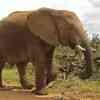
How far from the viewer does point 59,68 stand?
19.6 metres

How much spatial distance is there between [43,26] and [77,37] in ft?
3.74

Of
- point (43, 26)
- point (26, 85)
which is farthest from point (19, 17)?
point (26, 85)

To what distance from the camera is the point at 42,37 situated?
1401 cm

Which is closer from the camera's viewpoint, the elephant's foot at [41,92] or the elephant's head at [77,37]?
the elephant's head at [77,37]

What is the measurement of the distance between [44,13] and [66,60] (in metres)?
6.30

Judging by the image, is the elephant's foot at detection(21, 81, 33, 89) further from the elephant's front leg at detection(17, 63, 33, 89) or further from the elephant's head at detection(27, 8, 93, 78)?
the elephant's head at detection(27, 8, 93, 78)

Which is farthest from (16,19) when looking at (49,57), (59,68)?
(59,68)

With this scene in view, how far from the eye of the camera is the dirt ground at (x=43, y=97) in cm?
1327

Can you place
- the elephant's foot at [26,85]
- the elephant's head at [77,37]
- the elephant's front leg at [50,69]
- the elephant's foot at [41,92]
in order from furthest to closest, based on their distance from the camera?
the elephant's foot at [26,85] < the elephant's front leg at [50,69] < the elephant's foot at [41,92] < the elephant's head at [77,37]

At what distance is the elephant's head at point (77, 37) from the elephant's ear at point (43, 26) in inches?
13.3

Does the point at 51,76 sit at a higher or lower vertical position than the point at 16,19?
lower

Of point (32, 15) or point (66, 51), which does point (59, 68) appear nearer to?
point (66, 51)

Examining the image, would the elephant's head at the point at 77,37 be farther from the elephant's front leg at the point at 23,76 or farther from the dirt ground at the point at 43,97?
the elephant's front leg at the point at 23,76

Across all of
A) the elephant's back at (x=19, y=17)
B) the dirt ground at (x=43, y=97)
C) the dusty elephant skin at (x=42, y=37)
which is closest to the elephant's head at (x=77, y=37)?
the dusty elephant skin at (x=42, y=37)
